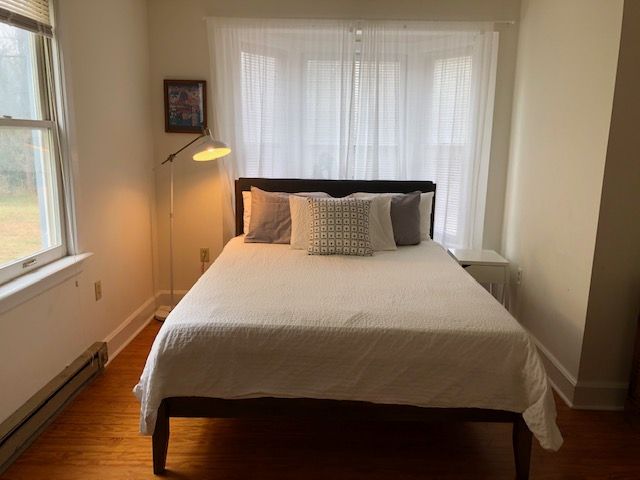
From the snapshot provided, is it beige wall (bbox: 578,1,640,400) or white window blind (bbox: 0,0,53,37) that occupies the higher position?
white window blind (bbox: 0,0,53,37)

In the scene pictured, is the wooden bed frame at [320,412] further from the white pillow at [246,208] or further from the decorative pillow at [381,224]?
the white pillow at [246,208]

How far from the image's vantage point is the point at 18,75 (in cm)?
222

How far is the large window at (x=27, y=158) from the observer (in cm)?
214

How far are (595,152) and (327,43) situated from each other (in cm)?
196

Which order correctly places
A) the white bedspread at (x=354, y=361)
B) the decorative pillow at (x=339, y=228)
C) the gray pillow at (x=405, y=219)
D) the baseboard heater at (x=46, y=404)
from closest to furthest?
the white bedspread at (x=354, y=361), the baseboard heater at (x=46, y=404), the decorative pillow at (x=339, y=228), the gray pillow at (x=405, y=219)

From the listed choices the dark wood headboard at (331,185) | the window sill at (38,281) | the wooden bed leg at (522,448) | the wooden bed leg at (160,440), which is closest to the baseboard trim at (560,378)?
the wooden bed leg at (522,448)

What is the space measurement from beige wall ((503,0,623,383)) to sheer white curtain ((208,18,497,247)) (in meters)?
0.30

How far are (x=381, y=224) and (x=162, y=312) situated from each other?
1.81m

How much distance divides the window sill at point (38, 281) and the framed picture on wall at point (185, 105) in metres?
1.32

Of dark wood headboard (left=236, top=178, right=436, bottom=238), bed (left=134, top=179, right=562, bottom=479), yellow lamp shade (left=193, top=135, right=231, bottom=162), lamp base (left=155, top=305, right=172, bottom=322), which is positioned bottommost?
lamp base (left=155, top=305, right=172, bottom=322)

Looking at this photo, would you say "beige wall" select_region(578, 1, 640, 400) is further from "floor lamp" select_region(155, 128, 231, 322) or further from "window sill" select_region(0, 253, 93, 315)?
"window sill" select_region(0, 253, 93, 315)

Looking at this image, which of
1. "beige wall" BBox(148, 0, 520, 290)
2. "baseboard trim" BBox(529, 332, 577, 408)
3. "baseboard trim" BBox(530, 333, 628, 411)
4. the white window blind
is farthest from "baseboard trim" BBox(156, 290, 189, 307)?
"baseboard trim" BBox(530, 333, 628, 411)

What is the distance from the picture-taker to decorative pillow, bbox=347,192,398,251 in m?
3.10

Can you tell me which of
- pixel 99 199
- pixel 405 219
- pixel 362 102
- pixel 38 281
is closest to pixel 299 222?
pixel 405 219
